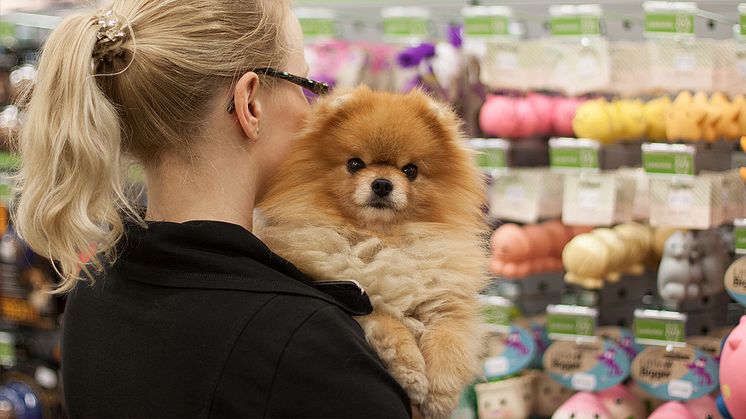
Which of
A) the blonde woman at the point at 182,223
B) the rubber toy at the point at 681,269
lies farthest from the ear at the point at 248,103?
the rubber toy at the point at 681,269

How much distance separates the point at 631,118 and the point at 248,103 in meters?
1.44

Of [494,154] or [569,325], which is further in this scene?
[494,154]

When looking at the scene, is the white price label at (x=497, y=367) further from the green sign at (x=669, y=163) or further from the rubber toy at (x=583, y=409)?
the green sign at (x=669, y=163)

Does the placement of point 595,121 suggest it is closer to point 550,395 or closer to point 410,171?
point 550,395

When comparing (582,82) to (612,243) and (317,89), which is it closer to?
(612,243)

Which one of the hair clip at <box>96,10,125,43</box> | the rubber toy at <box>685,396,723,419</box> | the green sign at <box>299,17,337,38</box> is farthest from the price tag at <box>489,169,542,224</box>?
the hair clip at <box>96,10,125,43</box>

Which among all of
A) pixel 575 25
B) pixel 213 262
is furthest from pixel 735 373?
pixel 213 262

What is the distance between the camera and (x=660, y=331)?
90.1 inches

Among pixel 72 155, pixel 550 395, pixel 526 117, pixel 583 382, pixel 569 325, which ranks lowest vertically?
pixel 550 395

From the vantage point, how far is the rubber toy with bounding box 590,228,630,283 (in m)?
2.44

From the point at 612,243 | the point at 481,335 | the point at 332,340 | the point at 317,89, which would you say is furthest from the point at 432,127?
the point at 612,243

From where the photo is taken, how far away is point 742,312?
2309mm

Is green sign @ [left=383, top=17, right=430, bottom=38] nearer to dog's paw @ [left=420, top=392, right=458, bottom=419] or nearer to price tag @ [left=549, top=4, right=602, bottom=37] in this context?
price tag @ [left=549, top=4, right=602, bottom=37]

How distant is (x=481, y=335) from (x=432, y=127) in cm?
38
